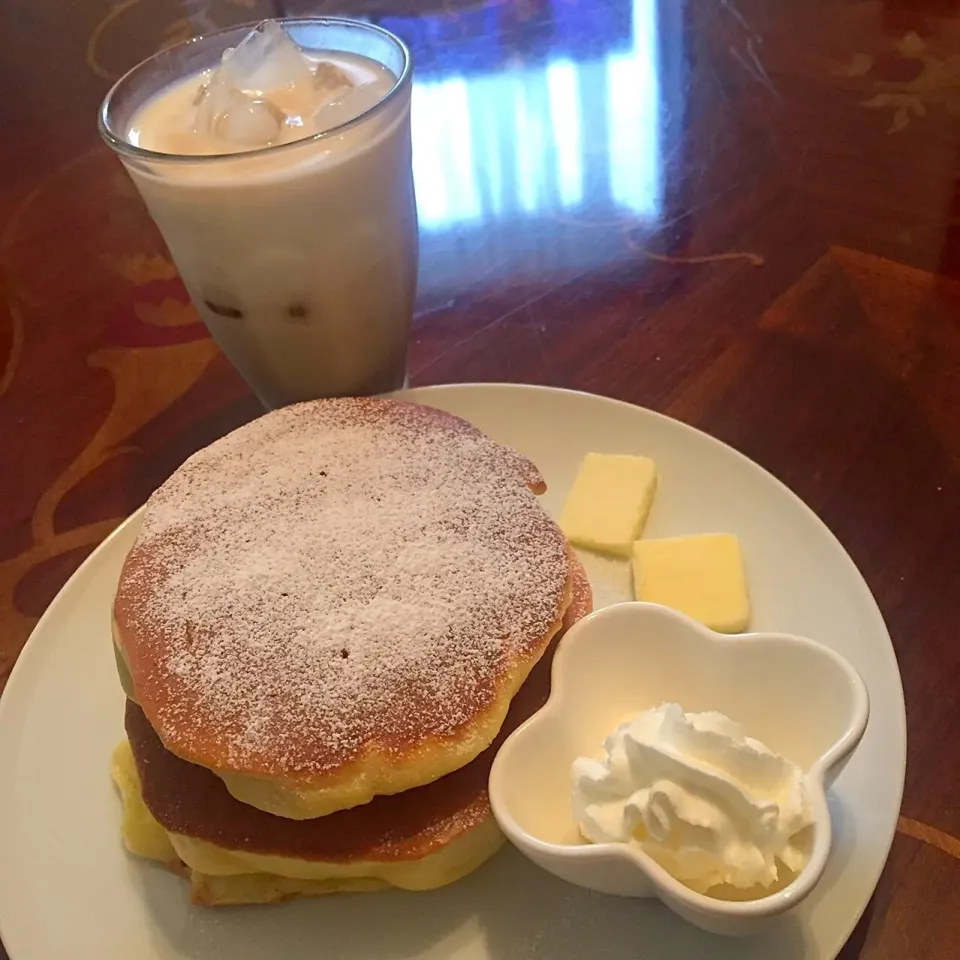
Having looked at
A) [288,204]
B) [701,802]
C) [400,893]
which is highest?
[288,204]

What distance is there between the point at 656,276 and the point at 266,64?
564 millimetres

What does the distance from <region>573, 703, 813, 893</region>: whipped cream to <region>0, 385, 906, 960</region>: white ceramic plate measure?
7 centimetres

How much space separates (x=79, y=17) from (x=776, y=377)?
1.70 meters

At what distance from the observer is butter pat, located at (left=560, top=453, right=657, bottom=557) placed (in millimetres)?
927

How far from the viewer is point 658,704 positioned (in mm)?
753

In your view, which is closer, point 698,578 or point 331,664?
point 331,664

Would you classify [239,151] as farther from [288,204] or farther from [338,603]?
[338,603]

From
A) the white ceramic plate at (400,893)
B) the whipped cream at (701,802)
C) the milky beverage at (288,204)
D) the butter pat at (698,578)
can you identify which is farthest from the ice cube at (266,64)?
the whipped cream at (701,802)

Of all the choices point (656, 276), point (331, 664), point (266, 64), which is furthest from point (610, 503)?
point (266, 64)

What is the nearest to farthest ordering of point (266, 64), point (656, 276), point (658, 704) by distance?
point (658, 704)
point (266, 64)
point (656, 276)

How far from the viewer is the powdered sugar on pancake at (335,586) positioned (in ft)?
2.26

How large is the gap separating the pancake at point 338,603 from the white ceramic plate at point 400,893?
0.11 metres

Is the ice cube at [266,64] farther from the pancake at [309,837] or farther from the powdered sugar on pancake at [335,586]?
the pancake at [309,837]

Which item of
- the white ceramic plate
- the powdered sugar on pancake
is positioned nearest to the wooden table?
the white ceramic plate
